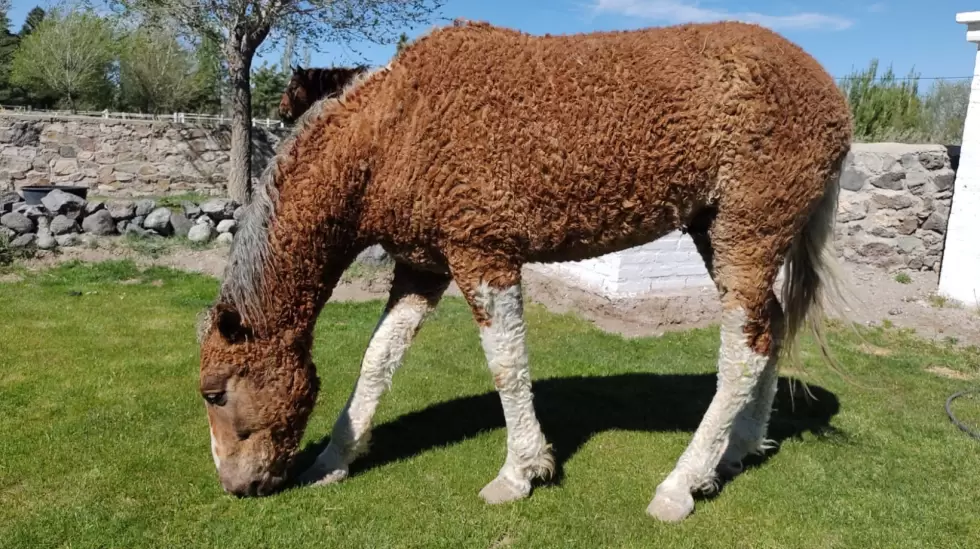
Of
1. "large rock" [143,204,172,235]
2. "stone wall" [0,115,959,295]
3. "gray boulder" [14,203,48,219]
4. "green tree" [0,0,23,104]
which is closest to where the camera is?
"stone wall" [0,115,959,295]

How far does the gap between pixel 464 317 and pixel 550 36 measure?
12.4 ft

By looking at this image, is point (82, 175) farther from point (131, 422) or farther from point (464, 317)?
point (131, 422)

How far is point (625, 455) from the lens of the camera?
12.8 feet

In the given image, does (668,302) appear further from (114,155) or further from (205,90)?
(205,90)

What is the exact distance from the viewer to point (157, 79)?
32.4 m

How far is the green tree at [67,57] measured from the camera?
34.0 m

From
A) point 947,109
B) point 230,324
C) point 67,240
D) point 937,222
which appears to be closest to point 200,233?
point 67,240

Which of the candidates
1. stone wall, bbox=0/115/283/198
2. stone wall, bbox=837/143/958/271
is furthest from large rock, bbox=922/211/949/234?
stone wall, bbox=0/115/283/198

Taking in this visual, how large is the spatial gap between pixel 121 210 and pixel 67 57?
3088 centimetres

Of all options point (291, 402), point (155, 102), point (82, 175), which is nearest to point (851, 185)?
point (291, 402)

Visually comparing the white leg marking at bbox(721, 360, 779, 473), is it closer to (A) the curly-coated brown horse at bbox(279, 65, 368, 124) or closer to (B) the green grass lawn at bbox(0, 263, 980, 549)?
(B) the green grass lawn at bbox(0, 263, 980, 549)

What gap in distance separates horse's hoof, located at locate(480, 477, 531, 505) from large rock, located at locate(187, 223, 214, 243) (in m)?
7.18

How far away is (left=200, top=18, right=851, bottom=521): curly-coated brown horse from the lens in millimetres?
2914

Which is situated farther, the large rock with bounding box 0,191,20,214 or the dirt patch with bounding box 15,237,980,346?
the large rock with bounding box 0,191,20,214
